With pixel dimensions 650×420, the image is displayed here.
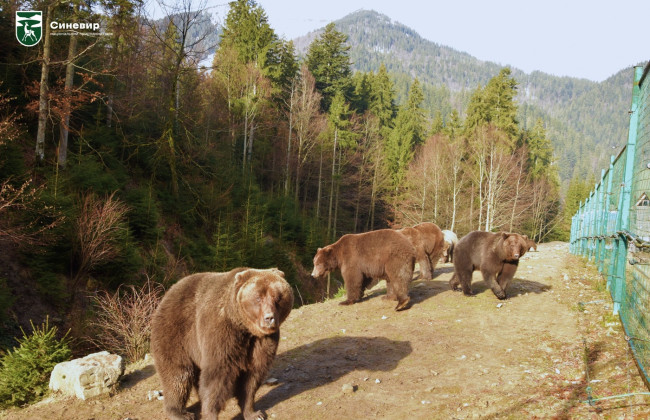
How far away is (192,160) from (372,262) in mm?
18045

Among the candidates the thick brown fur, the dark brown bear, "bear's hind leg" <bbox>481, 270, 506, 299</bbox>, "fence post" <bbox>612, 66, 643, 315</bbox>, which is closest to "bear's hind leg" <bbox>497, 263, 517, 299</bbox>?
"bear's hind leg" <bbox>481, 270, 506, 299</bbox>

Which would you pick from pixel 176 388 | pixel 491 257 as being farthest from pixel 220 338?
pixel 491 257

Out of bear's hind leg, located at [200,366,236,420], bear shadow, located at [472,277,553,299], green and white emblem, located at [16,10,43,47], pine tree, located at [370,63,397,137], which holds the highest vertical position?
pine tree, located at [370,63,397,137]

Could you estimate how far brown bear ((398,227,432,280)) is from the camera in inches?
514

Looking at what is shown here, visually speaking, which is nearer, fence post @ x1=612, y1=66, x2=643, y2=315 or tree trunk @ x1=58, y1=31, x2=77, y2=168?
fence post @ x1=612, y1=66, x2=643, y2=315

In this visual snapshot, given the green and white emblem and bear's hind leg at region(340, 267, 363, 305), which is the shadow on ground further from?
the green and white emblem

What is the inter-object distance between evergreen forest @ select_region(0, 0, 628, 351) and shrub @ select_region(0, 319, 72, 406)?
5.62m

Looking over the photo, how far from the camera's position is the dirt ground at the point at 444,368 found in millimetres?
5203

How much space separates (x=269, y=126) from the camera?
39094 mm

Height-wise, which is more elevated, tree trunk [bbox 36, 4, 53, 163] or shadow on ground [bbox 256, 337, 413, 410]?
tree trunk [bbox 36, 4, 53, 163]

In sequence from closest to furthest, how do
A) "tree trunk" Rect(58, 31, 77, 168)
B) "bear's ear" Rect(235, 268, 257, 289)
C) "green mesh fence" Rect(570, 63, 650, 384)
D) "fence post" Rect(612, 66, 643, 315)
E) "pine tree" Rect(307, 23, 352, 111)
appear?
"bear's ear" Rect(235, 268, 257, 289) → "green mesh fence" Rect(570, 63, 650, 384) → "fence post" Rect(612, 66, 643, 315) → "tree trunk" Rect(58, 31, 77, 168) → "pine tree" Rect(307, 23, 352, 111)

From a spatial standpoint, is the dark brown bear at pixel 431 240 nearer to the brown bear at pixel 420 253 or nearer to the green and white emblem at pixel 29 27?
the brown bear at pixel 420 253

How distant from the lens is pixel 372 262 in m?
10.8

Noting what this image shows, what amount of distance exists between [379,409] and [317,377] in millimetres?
1423
